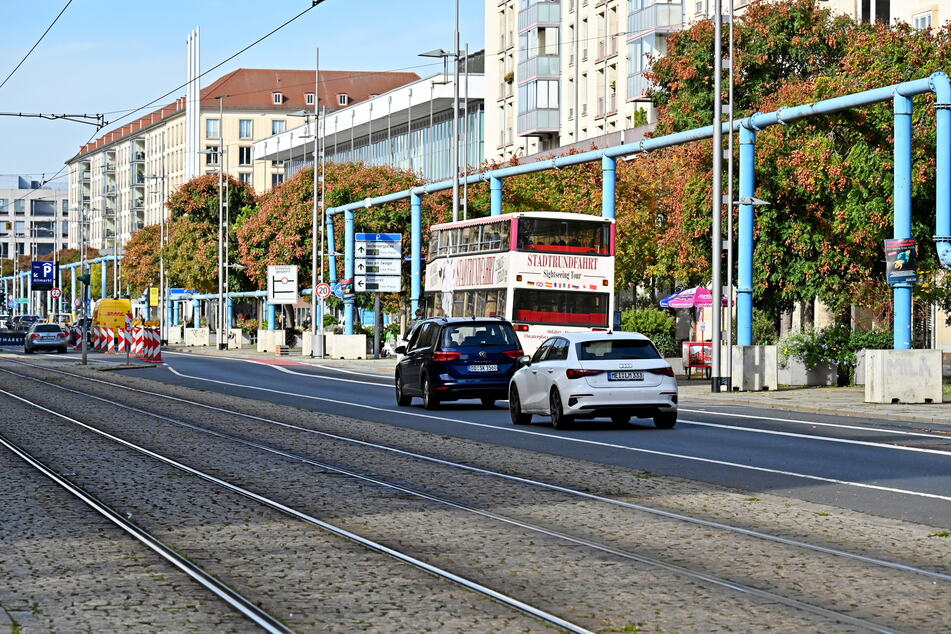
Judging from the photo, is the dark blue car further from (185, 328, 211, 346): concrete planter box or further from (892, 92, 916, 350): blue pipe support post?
(185, 328, 211, 346): concrete planter box

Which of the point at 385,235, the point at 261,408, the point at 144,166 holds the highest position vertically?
the point at 144,166

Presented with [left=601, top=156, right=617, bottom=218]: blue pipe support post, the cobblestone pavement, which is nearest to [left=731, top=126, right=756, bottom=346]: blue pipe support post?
[left=601, top=156, right=617, bottom=218]: blue pipe support post

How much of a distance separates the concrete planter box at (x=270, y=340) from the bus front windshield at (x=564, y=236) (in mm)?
38245

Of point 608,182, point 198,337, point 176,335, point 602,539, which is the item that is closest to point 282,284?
point 608,182

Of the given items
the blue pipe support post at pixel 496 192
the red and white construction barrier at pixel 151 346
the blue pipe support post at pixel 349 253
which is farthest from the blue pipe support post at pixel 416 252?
the red and white construction barrier at pixel 151 346

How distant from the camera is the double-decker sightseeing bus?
129 ft

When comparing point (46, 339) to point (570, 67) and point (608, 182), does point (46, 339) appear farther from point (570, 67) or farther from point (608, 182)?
point (608, 182)

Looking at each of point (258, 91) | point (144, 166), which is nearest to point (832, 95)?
point (258, 91)

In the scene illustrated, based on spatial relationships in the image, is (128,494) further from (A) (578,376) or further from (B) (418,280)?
(B) (418,280)

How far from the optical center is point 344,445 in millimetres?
20875

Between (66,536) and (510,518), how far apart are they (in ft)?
11.2

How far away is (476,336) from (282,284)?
40636mm

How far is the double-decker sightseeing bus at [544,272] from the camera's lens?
39406 mm

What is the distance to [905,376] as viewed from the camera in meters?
29.3
